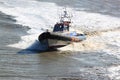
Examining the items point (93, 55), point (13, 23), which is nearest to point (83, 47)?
point (93, 55)

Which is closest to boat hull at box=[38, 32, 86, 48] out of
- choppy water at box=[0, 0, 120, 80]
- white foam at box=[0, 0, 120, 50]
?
choppy water at box=[0, 0, 120, 80]

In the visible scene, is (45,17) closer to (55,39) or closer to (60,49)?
(60,49)

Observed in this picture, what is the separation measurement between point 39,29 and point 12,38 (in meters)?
3.35

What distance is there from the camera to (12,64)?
84.9 feet

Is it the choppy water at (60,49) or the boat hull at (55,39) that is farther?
the boat hull at (55,39)

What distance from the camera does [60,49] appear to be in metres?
30.3

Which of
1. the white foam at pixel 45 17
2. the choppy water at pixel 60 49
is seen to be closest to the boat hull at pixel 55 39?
the choppy water at pixel 60 49

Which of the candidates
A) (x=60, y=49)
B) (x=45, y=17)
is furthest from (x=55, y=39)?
(x=45, y=17)

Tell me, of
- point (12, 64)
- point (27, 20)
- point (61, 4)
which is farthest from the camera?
point (61, 4)

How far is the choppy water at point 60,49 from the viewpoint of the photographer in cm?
2495

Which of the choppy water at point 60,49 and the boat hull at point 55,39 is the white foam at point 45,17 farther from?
the boat hull at point 55,39

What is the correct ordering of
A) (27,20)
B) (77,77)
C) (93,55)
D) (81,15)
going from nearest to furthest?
(77,77)
(93,55)
(27,20)
(81,15)

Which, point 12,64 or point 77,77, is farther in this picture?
point 12,64

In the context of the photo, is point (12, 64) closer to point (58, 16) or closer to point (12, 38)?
point (12, 38)
